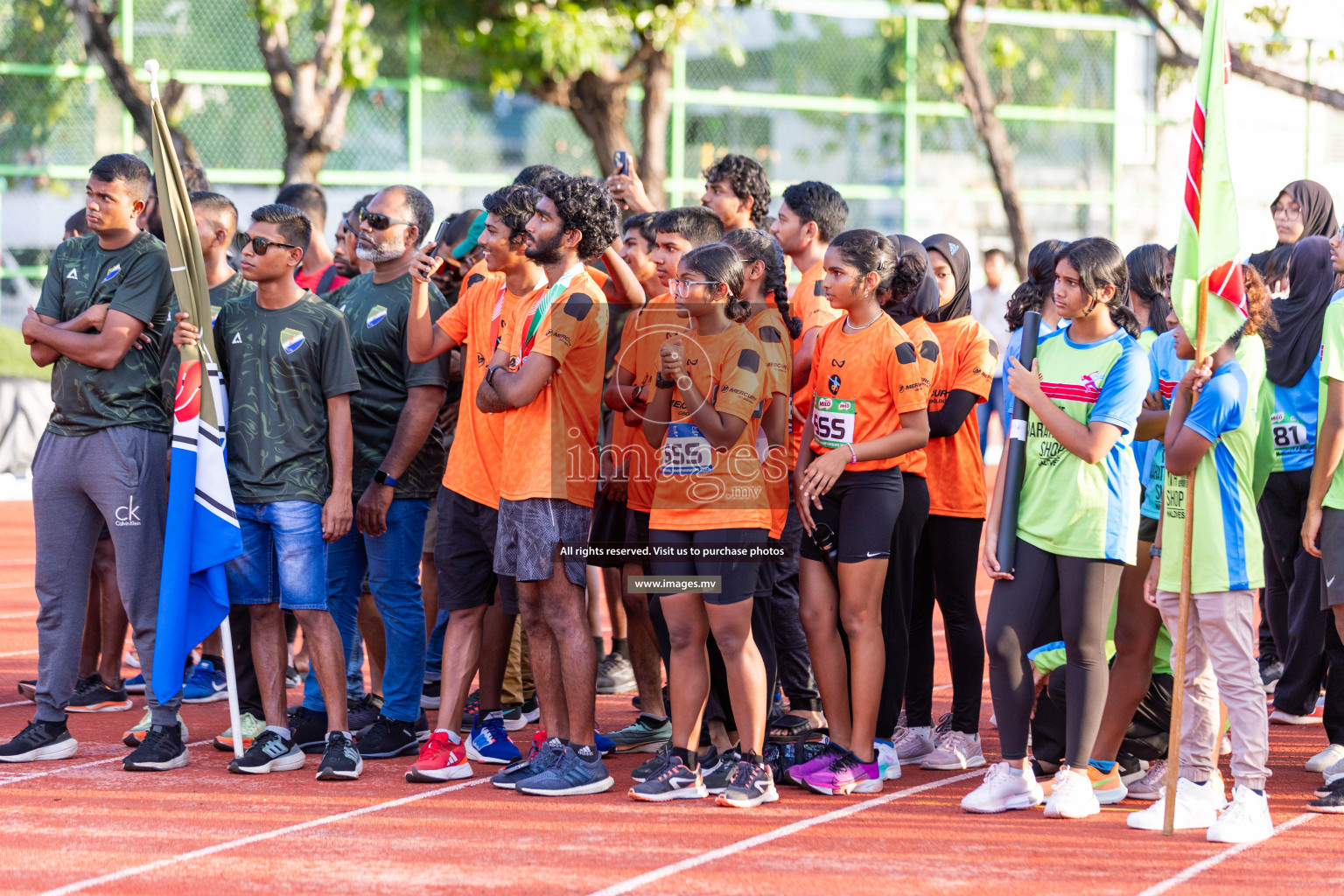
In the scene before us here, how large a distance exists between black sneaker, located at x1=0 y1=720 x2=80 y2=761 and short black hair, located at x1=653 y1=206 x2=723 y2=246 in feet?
10.7

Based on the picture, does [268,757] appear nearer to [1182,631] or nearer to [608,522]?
[608,522]

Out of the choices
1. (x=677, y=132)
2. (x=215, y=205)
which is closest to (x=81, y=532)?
(x=215, y=205)

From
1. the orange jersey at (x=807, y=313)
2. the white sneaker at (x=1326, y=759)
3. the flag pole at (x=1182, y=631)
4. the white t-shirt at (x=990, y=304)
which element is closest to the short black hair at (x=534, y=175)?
the orange jersey at (x=807, y=313)

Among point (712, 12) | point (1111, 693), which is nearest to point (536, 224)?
point (1111, 693)

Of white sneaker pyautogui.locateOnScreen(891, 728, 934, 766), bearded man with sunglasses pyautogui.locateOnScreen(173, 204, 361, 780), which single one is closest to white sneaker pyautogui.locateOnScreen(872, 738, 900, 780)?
white sneaker pyautogui.locateOnScreen(891, 728, 934, 766)

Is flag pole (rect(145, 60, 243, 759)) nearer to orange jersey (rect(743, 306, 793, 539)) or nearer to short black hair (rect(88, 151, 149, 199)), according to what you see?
short black hair (rect(88, 151, 149, 199))

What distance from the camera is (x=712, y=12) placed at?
1798 cm

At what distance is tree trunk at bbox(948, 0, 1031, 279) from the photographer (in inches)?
737

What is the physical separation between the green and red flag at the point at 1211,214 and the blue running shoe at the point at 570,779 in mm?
2684

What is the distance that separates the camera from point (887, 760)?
18.9 ft

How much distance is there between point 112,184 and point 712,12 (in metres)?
12.9

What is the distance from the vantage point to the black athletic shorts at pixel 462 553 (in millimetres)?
5816

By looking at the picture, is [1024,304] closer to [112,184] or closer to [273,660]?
[273,660]

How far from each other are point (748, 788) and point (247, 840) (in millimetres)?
1757
